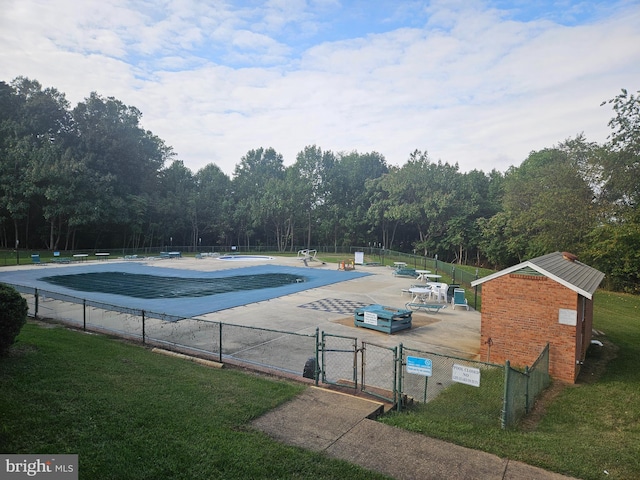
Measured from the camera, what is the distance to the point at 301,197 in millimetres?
59812

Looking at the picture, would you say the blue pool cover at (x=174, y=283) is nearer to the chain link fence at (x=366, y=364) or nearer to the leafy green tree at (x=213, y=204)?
the chain link fence at (x=366, y=364)

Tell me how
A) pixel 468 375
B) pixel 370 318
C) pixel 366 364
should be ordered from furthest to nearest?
pixel 370 318 → pixel 366 364 → pixel 468 375

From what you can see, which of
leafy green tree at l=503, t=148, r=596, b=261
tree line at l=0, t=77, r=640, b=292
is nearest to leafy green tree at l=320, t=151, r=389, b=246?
tree line at l=0, t=77, r=640, b=292

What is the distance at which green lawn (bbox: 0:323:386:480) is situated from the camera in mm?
4789

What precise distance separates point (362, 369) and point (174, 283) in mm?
20854

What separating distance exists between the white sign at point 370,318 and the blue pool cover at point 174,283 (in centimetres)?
670

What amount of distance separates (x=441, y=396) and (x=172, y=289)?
18.7 m

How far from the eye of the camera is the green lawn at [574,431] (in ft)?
18.1

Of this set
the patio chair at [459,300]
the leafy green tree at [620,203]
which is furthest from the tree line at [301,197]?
the patio chair at [459,300]

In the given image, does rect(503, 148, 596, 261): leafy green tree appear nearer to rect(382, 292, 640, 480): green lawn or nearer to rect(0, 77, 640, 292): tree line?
rect(0, 77, 640, 292): tree line

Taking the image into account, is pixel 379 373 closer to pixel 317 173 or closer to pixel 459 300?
pixel 459 300

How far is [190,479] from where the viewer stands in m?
4.52

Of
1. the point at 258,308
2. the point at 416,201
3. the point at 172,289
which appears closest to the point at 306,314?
the point at 258,308

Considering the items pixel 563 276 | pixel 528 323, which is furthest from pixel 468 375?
pixel 563 276
